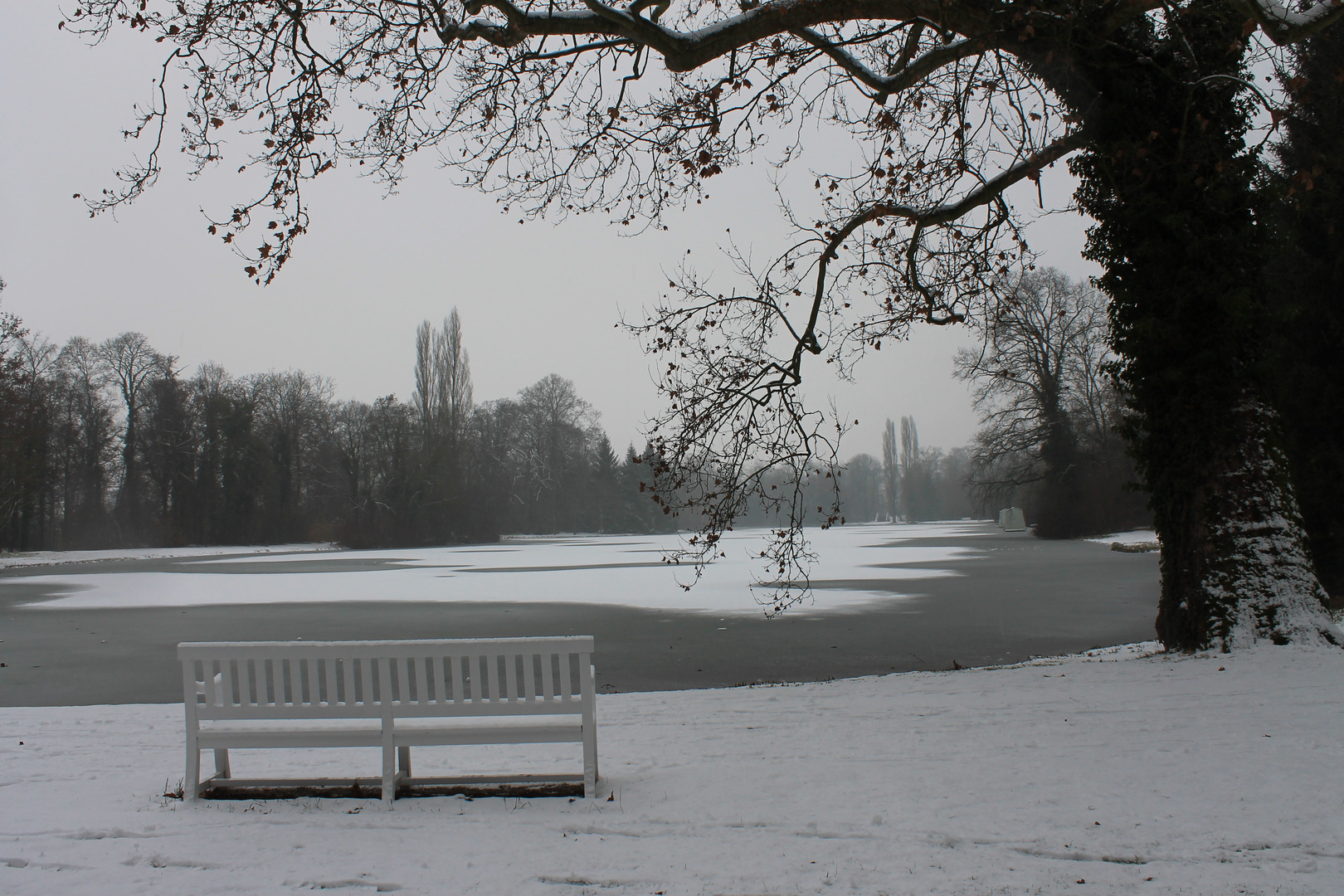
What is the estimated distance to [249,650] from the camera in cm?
399

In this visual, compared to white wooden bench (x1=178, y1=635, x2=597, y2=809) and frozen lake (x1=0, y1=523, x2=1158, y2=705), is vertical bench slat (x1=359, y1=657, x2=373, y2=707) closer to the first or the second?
white wooden bench (x1=178, y1=635, x2=597, y2=809)

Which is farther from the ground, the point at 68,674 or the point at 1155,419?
the point at 1155,419

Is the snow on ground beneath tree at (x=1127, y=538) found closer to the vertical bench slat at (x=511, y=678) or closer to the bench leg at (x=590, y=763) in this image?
the bench leg at (x=590, y=763)

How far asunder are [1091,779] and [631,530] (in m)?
71.6

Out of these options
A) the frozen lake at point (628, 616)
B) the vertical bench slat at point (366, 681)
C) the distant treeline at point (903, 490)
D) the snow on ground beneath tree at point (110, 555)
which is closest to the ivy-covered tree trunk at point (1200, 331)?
the frozen lake at point (628, 616)

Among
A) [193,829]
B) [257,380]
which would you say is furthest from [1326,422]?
[257,380]

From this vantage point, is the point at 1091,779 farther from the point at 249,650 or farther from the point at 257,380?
the point at 257,380

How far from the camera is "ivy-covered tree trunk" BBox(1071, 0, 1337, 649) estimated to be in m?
7.32

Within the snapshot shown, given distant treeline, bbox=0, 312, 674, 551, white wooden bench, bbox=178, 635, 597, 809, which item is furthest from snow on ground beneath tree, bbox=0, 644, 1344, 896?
distant treeline, bbox=0, 312, 674, 551

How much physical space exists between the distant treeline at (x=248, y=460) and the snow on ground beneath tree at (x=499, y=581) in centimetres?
Result: 1849

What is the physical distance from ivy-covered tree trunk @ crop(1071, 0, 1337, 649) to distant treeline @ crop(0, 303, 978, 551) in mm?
42300

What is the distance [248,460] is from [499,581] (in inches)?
1587

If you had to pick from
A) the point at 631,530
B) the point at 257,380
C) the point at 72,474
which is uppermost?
the point at 257,380

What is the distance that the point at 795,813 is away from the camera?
3680 mm
